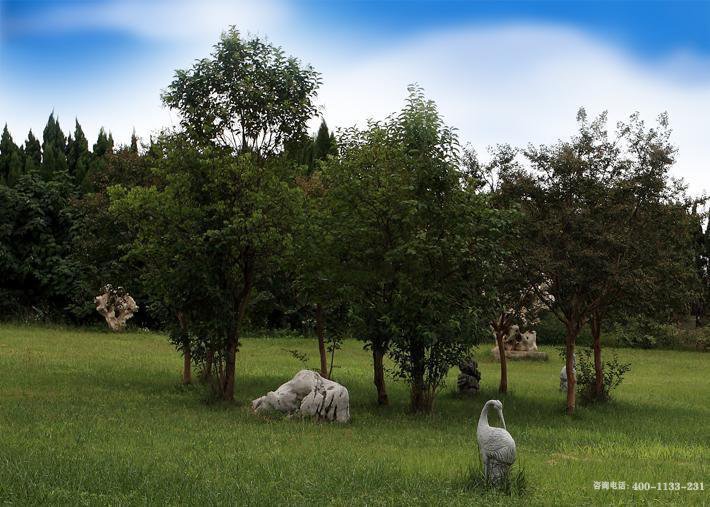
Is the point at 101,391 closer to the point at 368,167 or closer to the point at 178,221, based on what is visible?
the point at 178,221

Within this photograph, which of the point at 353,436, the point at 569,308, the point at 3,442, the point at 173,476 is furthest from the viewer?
the point at 569,308

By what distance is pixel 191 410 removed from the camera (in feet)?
55.5

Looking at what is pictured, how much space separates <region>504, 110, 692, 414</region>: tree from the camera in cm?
1830

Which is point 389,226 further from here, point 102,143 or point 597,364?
point 102,143

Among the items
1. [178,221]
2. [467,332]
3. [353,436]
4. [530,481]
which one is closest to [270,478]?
[530,481]

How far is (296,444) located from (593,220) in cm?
969

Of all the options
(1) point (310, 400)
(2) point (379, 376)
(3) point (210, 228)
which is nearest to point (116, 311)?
(3) point (210, 228)

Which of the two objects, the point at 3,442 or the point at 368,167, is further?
the point at 368,167

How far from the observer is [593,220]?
18.7m

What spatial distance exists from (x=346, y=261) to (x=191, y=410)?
5145mm

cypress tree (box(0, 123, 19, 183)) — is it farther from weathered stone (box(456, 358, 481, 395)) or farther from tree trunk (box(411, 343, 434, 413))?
tree trunk (box(411, 343, 434, 413))

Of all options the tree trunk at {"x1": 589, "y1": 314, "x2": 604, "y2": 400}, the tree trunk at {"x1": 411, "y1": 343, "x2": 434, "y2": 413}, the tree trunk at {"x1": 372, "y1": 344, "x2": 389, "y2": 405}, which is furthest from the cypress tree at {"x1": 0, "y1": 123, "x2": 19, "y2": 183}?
the tree trunk at {"x1": 589, "y1": 314, "x2": 604, "y2": 400}

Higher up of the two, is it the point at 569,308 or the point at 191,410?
the point at 569,308

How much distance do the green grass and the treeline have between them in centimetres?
226
